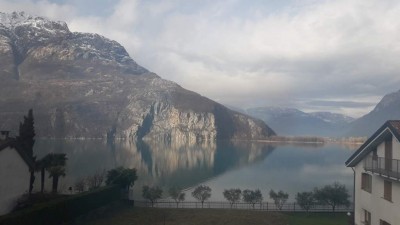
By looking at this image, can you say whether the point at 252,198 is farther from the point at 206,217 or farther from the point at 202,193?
the point at 206,217

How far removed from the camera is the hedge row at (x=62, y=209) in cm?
2958

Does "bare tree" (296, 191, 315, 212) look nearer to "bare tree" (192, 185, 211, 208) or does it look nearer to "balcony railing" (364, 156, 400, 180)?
"bare tree" (192, 185, 211, 208)

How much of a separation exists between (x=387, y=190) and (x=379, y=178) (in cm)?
111

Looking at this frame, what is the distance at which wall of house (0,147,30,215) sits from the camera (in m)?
34.8

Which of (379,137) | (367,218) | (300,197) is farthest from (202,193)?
(379,137)

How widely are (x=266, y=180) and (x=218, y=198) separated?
3126 centimetres

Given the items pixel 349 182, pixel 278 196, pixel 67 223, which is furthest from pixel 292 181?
pixel 67 223

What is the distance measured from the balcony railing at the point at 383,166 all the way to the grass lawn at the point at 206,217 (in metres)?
16.2

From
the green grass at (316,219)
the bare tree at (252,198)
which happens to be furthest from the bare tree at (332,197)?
the bare tree at (252,198)

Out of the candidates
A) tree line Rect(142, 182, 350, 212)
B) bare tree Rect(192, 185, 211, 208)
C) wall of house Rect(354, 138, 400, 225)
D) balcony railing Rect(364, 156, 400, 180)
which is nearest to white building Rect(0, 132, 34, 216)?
tree line Rect(142, 182, 350, 212)

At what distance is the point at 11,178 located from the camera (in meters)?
36.2

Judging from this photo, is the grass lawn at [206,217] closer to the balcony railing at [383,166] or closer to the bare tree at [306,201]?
the bare tree at [306,201]

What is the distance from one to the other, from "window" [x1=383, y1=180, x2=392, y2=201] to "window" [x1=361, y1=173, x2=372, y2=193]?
87.0 inches

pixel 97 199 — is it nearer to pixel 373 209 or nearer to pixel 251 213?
pixel 251 213
